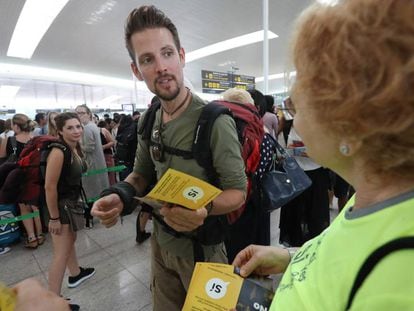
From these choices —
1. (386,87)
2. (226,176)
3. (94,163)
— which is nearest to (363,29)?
(386,87)

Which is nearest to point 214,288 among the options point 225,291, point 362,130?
point 225,291

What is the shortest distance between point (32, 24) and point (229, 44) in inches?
243

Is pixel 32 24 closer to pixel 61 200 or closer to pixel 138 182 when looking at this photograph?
pixel 61 200

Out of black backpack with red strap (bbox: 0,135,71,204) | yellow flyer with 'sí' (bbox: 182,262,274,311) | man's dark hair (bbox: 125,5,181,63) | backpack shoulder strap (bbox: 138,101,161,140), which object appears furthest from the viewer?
black backpack with red strap (bbox: 0,135,71,204)

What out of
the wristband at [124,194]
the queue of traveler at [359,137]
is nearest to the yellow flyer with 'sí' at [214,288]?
the queue of traveler at [359,137]

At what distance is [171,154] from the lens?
1140mm

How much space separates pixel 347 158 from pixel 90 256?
3270 millimetres

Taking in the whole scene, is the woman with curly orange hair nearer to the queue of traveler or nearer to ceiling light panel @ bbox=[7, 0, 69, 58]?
the queue of traveler

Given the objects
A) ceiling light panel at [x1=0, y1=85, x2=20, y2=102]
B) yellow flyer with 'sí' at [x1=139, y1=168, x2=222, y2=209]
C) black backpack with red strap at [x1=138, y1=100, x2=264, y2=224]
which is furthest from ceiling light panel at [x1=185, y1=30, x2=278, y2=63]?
ceiling light panel at [x1=0, y1=85, x2=20, y2=102]

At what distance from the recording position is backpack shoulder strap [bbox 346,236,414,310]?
0.31 meters

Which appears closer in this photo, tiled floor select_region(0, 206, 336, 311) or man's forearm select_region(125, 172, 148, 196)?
man's forearm select_region(125, 172, 148, 196)

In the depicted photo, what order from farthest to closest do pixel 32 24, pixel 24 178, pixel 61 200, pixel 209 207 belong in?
1. pixel 32 24
2. pixel 24 178
3. pixel 61 200
4. pixel 209 207

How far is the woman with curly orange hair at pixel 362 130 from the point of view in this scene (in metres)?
0.31

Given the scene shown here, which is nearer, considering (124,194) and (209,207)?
(209,207)
